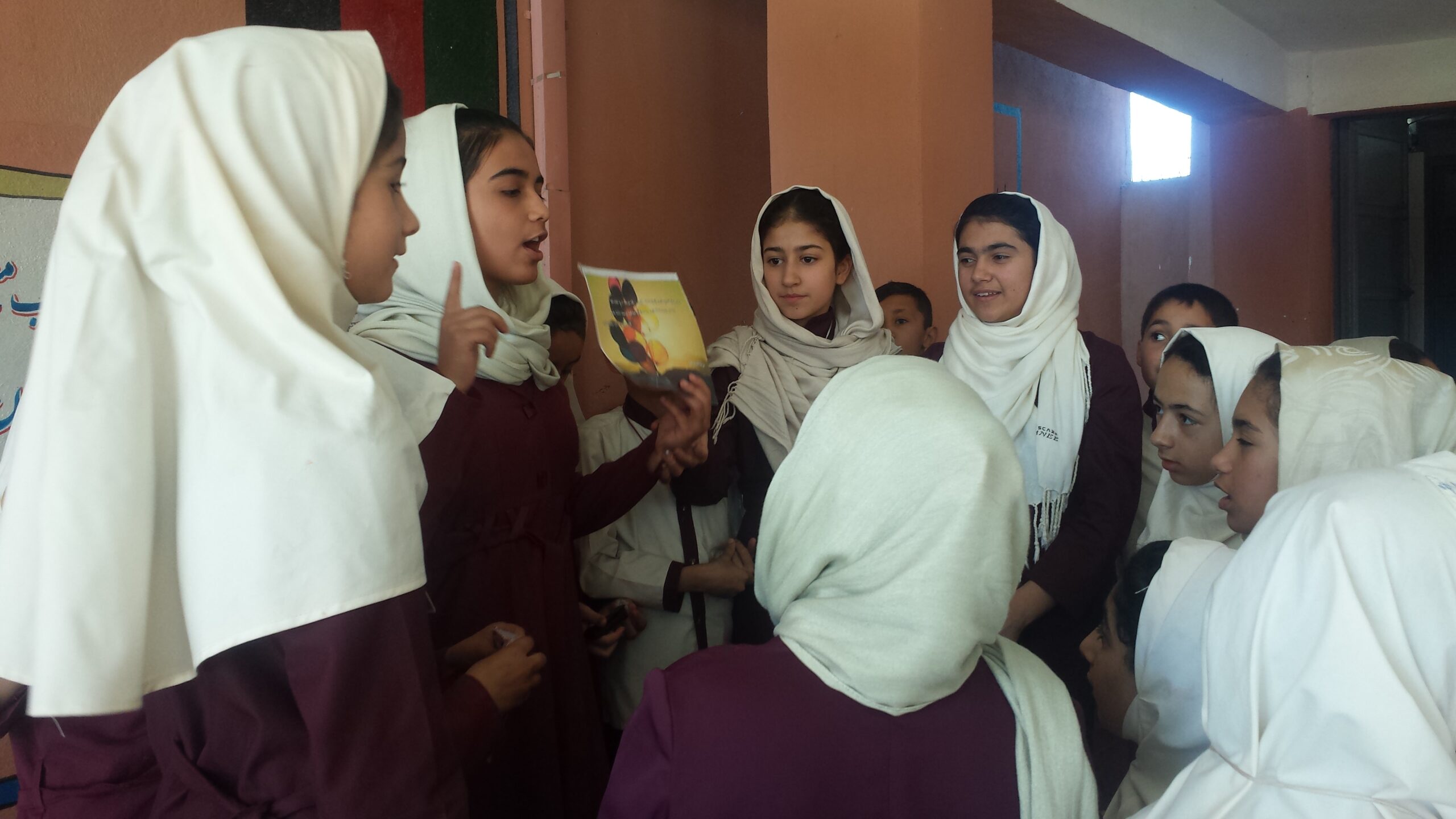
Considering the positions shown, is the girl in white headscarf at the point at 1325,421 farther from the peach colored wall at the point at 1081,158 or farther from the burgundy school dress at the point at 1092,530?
the peach colored wall at the point at 1081,158

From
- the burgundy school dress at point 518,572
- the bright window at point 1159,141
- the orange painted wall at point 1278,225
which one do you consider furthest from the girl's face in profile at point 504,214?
the bright window at point 1159,141

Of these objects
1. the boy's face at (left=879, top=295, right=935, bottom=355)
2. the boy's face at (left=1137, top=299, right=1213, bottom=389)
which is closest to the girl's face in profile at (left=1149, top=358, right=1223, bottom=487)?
the boy's face at (left=1137, top=299, right=1213, bottom=389)

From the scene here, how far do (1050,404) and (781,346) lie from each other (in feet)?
2.02

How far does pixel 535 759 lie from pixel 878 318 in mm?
1282

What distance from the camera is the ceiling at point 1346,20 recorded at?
532 centimetres

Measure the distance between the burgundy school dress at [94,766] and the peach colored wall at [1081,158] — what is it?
502cm

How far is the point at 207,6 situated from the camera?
1992mm

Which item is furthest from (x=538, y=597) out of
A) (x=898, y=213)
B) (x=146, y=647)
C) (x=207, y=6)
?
(x=898, y=213)

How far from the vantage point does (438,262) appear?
159cm

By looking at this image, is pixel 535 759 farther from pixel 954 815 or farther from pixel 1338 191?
pixel 1338 191

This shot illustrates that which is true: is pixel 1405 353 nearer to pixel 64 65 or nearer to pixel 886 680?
pixel 886 680

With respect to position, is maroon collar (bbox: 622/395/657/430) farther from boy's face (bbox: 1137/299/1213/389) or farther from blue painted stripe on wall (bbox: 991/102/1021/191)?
blue painted stripe on wall (bbox: 991/102/1021/191)

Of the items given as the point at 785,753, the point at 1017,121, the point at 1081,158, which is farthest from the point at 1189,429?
the point at 1081,158

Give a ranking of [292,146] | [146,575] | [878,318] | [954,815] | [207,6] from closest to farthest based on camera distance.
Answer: [146,575], [292,146], [954,815], [207,6], [878,318]
